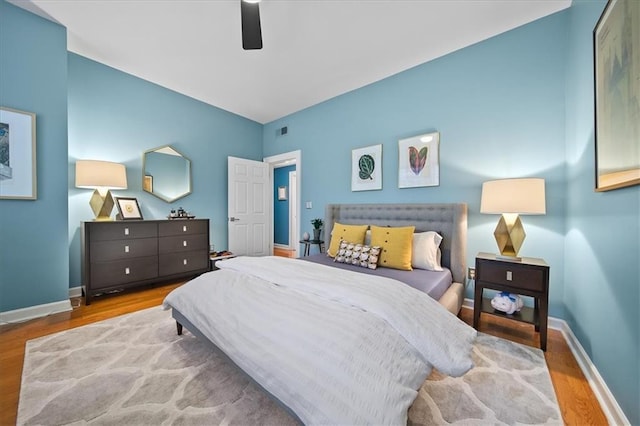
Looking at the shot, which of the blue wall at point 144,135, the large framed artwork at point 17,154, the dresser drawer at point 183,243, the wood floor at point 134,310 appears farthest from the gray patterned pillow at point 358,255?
the large framed artwork at point 17,154

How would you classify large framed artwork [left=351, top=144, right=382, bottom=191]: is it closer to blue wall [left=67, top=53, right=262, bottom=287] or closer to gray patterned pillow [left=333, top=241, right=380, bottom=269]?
gray patterned pillow [left=333, top=241, right=380, bottom=269]

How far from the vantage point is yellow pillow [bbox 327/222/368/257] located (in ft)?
9.53

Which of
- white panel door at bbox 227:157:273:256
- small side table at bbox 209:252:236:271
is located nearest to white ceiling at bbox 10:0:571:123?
white panel door at bbox 227:157:273:256

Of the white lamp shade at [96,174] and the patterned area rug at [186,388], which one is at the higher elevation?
the white lamp shade at [96,174]

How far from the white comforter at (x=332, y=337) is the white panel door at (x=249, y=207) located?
2709 mm

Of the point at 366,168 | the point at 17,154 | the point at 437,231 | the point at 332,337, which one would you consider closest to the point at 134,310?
the point at 17,154

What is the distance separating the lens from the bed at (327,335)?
913mm

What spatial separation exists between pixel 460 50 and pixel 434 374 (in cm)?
320

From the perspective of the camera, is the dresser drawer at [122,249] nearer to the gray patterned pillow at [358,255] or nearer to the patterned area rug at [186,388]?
the patterned area rug at [186,388]

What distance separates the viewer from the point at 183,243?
11.4 ft

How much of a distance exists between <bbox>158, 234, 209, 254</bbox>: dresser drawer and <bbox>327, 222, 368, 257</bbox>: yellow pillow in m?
2.02

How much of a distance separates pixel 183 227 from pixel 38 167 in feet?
4.97

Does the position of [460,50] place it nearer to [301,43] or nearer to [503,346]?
[301,43]

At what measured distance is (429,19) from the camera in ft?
7.40
